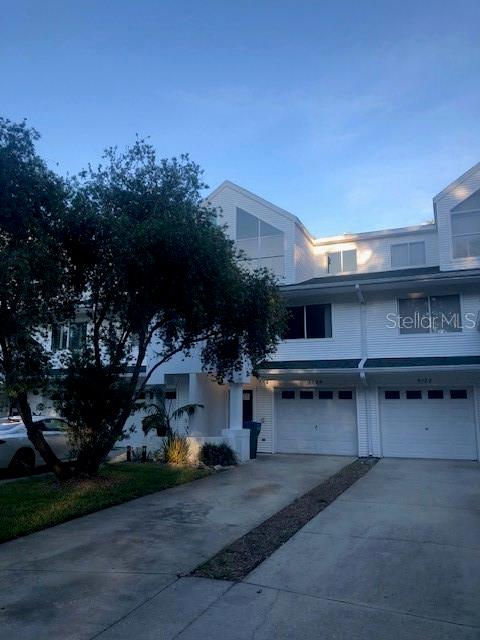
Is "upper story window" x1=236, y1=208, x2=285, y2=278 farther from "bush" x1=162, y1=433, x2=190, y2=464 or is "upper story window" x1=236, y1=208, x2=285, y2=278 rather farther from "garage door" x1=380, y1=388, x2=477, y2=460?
"bush" x1=162, y1=433, x2=190, y2=464

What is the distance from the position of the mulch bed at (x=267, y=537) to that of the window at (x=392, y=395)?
19.1ft

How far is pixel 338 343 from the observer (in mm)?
17172

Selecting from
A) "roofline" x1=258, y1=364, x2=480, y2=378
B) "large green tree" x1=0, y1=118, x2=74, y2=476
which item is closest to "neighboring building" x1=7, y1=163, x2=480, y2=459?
"roofline" x1=258, y1=364, x2=480, y2=378

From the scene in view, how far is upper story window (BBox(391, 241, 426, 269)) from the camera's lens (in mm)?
19297

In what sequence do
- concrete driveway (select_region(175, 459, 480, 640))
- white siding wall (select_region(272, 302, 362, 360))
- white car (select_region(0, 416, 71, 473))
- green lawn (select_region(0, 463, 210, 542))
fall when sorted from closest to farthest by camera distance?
concrete driveway (select_region(175, 459, 480, 640))
green lawn (select_region(0, 463, 210, 542))
white car (select_region(0, 416, 71, 473))
white siding wall (select_region(272, 302, 362, 360))

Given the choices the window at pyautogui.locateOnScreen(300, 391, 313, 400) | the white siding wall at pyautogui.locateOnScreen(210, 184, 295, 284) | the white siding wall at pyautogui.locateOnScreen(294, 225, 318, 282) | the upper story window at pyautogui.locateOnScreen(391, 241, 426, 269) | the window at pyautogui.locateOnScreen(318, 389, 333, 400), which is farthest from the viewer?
the upper story window at pyautogui.locateOnScreen(391, 241, 426, 269)

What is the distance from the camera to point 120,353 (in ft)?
35.8

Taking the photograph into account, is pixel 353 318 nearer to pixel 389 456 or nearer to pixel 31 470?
pixel 389 456

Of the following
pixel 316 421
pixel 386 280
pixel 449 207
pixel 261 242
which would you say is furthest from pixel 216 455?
pixel 449 207

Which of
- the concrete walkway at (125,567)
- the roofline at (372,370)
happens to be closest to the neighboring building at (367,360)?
the roofline at (372,370)

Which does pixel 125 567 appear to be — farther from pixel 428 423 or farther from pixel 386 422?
pixel 428 423

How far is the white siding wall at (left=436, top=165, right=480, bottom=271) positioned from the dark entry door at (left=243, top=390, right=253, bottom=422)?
25.1 feet

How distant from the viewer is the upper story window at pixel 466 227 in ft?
54.9

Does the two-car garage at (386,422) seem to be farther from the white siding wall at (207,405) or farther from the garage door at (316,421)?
the white siding wall at (207,405)
